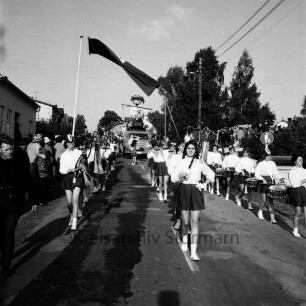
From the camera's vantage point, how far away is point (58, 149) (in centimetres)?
1399

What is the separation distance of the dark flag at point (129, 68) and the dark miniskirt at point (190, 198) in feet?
8.55

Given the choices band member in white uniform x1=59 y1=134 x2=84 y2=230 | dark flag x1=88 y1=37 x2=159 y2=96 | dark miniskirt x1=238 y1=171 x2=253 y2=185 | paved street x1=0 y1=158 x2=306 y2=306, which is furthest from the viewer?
dark miniskirt x1=238 y1=171 x2=253 y2=185

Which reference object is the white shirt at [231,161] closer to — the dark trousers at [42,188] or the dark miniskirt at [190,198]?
the dark trousers at [42,188]

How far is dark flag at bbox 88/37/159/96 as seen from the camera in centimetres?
782

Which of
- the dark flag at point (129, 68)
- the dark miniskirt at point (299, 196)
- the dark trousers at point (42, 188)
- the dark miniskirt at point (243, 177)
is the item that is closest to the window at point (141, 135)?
the dark miniskirt at point (243, 177)

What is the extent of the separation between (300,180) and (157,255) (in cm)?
372

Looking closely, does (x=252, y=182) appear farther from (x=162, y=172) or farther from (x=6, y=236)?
(x=6, y=236)

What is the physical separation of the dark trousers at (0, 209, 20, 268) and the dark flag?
4001 mm

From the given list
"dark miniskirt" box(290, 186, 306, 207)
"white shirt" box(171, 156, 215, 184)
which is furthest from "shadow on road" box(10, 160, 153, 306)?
"dark miniskirt" box(290, 186, 306, 207)

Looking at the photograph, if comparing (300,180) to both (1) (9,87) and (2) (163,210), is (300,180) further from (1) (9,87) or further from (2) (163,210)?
(1) (9,87)

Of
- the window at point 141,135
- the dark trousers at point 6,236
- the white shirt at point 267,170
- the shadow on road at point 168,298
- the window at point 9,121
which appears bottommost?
the shadow on road at point 168,298

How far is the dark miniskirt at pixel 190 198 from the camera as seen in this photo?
230 inches

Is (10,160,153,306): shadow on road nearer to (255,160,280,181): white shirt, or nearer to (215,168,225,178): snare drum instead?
(255,160,280,181): white shirt

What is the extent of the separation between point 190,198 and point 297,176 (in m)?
3.03
